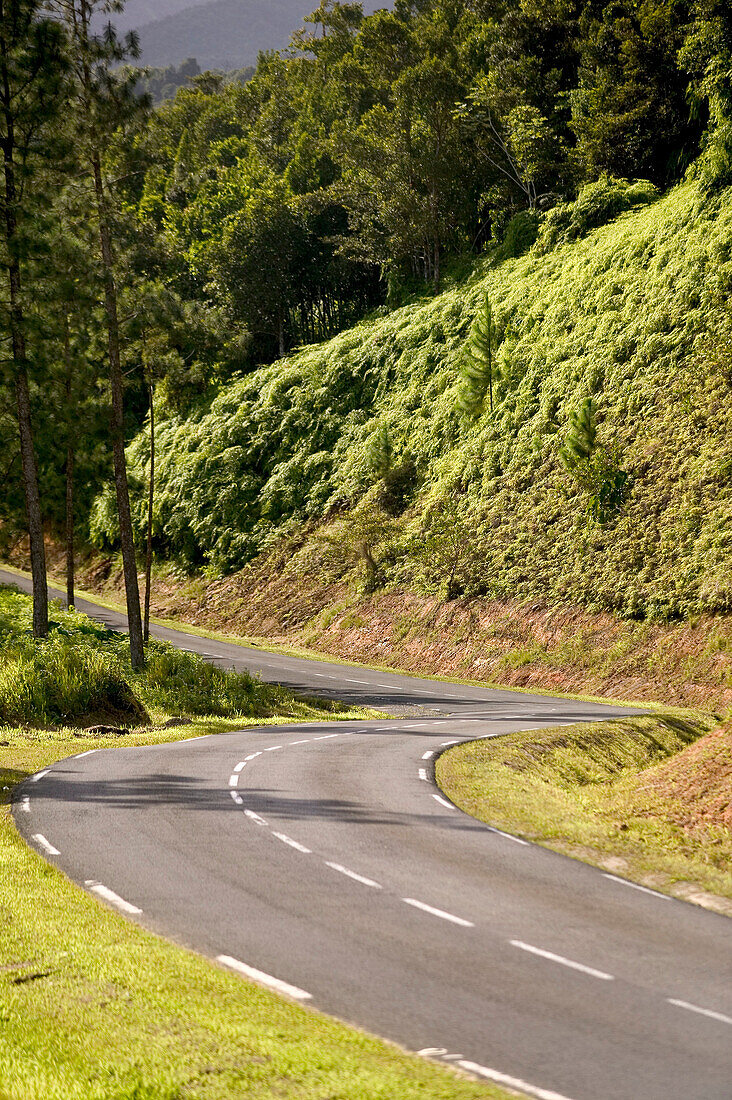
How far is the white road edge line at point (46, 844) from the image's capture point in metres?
10.9

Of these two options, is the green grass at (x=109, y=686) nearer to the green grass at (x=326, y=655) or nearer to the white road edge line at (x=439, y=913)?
the green grass at (x=326, y=655)

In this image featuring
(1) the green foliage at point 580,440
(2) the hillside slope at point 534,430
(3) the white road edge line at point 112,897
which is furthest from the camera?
(1) the green foliage at point 580,440

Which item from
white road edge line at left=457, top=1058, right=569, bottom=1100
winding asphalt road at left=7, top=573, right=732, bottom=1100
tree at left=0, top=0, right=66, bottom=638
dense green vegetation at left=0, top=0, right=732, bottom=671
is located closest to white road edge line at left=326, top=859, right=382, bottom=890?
winding asphalt road at left=7, top=573, right=732, bottom=1100

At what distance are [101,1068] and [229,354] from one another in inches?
2270

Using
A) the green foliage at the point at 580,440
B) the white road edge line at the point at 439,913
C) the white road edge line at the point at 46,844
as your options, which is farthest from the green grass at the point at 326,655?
the white road edge line at the point at 46,844

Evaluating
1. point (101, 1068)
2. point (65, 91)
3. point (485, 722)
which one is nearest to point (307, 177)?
point (65, 91)

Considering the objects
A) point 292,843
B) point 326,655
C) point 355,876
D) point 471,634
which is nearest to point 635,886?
point 355,876

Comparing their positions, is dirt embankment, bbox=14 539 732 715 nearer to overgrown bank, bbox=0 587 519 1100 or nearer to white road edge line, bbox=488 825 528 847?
white road edge line, bbox=488 825 528 847

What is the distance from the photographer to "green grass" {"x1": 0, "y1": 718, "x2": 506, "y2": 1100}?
5.53 meters

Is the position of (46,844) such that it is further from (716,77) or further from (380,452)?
(716,77)

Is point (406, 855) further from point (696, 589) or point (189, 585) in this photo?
point (189, 585)

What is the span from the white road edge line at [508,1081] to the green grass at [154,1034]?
0.13 metres

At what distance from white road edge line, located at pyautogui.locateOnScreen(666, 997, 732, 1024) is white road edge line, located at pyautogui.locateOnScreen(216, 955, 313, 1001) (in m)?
2.77

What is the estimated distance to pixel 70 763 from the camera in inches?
674
